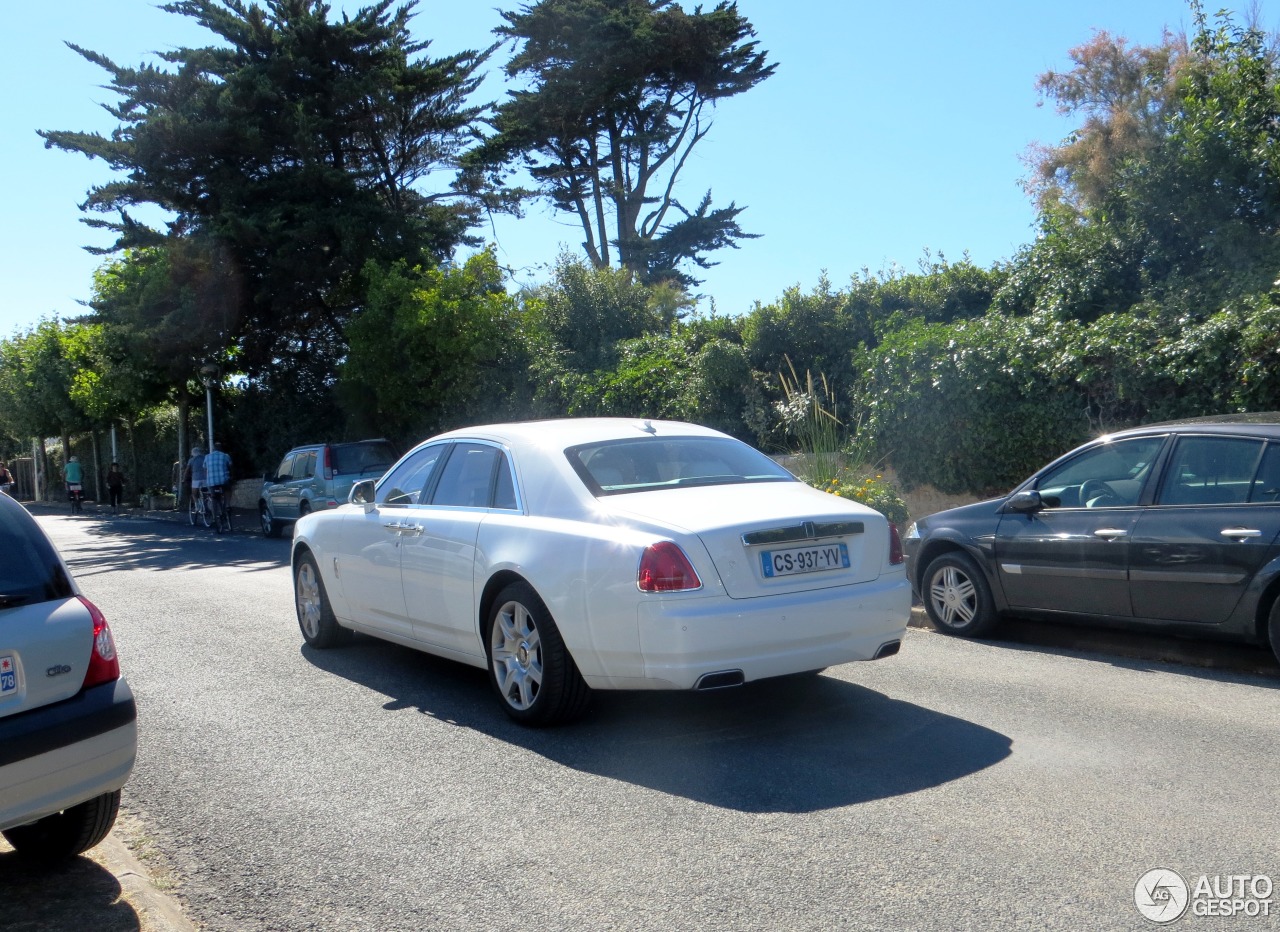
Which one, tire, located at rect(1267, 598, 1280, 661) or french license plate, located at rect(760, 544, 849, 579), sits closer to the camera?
french license plate, located at rect(760, 544, 849, 579)

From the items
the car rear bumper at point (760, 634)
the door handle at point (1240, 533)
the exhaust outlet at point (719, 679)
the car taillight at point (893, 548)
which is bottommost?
the exhaust outlet at point (719, 679)

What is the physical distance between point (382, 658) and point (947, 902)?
5227 mm

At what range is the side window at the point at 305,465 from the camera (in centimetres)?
2020

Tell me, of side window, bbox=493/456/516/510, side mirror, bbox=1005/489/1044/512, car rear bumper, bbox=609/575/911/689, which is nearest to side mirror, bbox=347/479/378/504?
side window, bbox=493/456/516/510

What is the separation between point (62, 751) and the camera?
3941mm

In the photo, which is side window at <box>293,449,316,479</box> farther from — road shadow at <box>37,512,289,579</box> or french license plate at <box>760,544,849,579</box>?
french license plate at <box>760,544,849,579</box>

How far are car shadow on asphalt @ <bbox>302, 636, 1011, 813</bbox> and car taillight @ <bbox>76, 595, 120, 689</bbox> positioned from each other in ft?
6.69

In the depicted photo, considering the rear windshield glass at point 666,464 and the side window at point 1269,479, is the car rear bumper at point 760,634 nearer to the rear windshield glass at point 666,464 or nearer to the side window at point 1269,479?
the rear windshield glass at point 666,464

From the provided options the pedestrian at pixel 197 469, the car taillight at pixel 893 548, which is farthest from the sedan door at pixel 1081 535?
the pedestrian at pixel 197 469

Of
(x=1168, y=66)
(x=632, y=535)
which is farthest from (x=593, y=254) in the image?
(x=632, y=535)

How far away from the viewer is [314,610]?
8.39 m

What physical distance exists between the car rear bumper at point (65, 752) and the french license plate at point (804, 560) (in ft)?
9.21

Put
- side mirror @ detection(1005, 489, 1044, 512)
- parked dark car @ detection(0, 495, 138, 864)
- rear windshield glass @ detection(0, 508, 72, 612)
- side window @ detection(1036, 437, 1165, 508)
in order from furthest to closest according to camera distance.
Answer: side mirror @ detection(1005, 489, 1044, 512)
side window @ detection(1036, 437, 1165, 508)
rear windshield glass @ detection(0, 508, 72, 612)
parked dark car @ detection(0, 495, 138, 864)

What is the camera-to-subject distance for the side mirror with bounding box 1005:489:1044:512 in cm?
790
